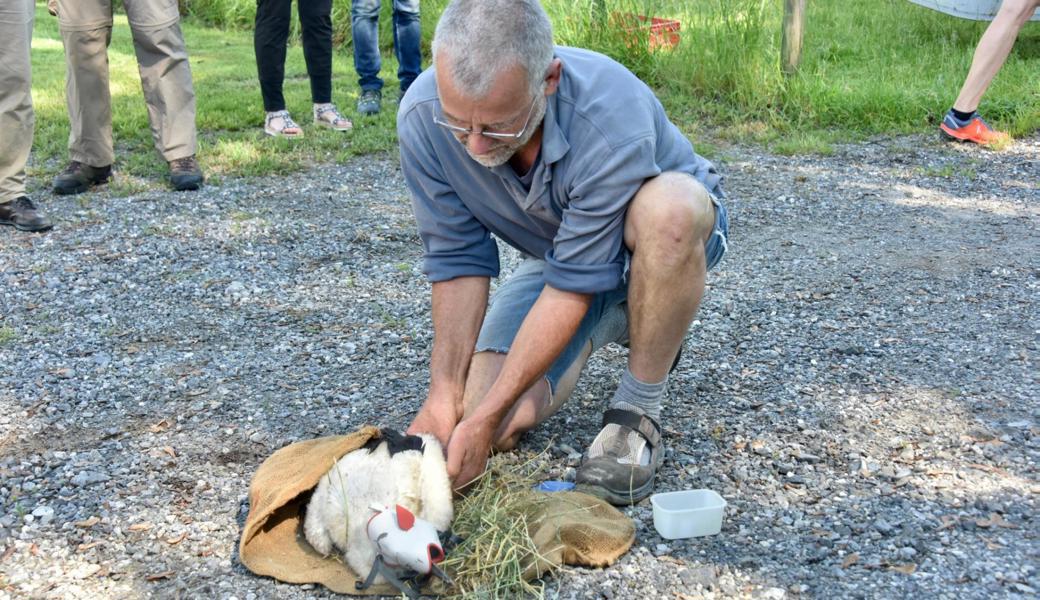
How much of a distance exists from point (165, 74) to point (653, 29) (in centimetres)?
315

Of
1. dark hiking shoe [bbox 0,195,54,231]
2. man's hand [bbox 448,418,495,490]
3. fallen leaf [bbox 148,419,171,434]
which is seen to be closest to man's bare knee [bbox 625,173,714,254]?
man's hand [bbox 448,418,495,490]

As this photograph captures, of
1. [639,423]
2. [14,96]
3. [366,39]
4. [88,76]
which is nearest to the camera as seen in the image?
[639,423]

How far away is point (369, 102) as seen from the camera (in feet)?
20.2

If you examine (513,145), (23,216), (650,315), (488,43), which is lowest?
(23,216)

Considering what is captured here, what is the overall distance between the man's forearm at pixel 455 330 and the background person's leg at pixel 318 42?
343 cm

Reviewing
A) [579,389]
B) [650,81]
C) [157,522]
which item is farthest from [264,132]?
[157,522]

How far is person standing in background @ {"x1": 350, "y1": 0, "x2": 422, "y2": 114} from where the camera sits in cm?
599

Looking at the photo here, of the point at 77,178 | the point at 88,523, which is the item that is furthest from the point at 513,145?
the point at 77,178

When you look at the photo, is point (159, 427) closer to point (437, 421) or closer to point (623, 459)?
point (437, 421)

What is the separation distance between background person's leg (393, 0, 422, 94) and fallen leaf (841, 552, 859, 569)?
4.47m

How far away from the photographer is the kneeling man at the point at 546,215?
216cm

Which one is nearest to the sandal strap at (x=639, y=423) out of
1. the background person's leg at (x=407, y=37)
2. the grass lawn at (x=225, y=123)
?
the grass lawn at (x=225, y=123)

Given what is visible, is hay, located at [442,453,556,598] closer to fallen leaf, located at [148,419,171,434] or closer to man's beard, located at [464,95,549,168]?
man's beard, located at [464,95,549,168]

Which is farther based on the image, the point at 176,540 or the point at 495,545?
the point at 176,540
